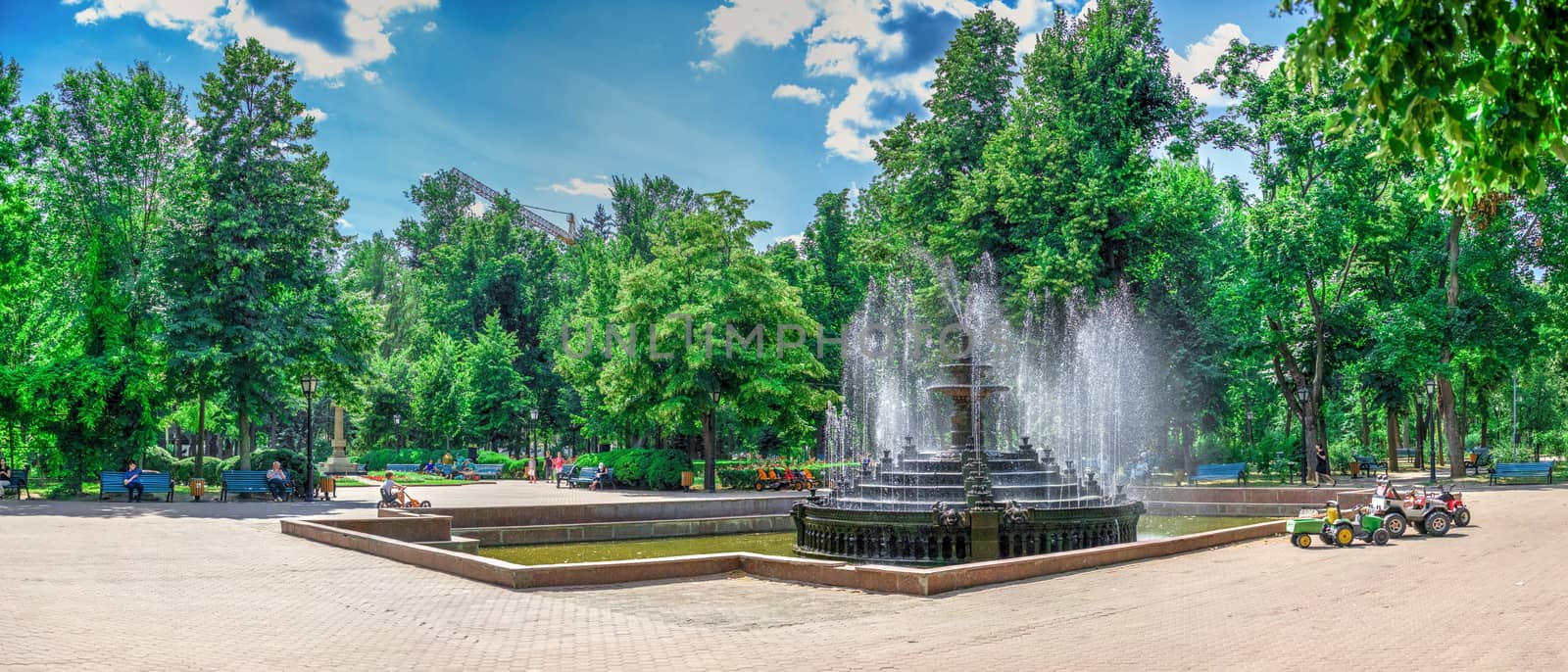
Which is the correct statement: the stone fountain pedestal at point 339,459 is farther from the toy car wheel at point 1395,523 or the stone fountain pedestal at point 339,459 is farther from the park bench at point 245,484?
the toy car wheel at point 1395,523

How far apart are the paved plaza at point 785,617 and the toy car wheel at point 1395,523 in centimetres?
115

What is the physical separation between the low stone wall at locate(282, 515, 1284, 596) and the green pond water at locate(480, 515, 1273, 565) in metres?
2.91

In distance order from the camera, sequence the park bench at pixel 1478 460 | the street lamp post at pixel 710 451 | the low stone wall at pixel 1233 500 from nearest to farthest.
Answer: the low stone wall at pixel 1233 500 → the street lamp post at pixel 710 451 → the park bench at pixel 1478 460

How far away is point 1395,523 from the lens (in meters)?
16.6

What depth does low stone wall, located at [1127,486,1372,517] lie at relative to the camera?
930 inches

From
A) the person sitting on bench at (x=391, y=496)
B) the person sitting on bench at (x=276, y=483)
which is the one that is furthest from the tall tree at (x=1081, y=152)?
the person sitting on bench at (x=276, y=483)

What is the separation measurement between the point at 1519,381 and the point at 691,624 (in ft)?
219

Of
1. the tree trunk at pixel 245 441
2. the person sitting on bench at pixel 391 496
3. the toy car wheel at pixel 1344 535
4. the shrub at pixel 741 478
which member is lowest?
the shrub at pixel 741 478

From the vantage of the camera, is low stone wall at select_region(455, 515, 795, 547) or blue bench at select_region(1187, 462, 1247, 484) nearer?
low stone wall at select_region(455, 515, 795, 547)

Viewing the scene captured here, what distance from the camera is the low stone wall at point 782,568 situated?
38.4ft

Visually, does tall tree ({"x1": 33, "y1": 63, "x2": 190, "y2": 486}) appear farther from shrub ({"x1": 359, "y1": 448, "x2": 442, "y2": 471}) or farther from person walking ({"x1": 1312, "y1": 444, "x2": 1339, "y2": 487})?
person walking ({"x1": 1312, "y1": 444, "x2": 1339, "y2": 487})

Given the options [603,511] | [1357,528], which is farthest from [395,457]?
[1357,528]

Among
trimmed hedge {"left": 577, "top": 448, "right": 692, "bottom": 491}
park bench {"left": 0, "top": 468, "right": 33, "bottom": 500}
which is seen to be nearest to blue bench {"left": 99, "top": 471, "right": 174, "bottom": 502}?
park bench {"left": 0, "top": 468, "right": 33, "bottom": 500}

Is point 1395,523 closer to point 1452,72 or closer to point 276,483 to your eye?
point 1452,72
